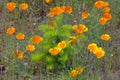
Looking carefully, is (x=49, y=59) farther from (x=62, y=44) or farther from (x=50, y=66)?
(x=62, y=44)

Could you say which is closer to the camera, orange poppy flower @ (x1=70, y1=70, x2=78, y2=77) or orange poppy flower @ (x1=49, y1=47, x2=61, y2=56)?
orange poppy flower @ (x1=70, y1=70, x2=78, y2=77)

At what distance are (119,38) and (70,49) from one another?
35.4 inches

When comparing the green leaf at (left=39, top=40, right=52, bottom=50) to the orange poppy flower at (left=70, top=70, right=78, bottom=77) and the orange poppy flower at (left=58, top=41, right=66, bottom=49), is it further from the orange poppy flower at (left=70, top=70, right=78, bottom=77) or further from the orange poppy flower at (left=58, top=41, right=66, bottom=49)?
the orange poppy flower at (left=70, top=70, right=78, bottom=77)

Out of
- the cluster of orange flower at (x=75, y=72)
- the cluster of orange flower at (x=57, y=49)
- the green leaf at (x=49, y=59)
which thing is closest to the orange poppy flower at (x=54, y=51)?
the cluster of orange flower at (x=57, y=49)

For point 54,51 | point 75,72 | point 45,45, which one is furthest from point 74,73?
point 45,45

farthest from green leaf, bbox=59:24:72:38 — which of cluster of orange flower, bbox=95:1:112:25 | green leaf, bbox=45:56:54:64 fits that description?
cluster of orange flower, bbox=95:1:112:25

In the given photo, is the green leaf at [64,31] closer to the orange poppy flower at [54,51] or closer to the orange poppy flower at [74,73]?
the orange poppy flower at [54,51]

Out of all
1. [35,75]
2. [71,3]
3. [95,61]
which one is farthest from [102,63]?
[71,3]

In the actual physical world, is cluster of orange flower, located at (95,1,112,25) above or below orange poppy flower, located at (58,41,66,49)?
above

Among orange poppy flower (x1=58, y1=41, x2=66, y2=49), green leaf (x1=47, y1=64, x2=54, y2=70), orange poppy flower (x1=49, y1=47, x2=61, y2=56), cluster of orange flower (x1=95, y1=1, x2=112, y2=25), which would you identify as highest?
cluster of orange flower (x1=95, y1=1, x2=112, y2=25)

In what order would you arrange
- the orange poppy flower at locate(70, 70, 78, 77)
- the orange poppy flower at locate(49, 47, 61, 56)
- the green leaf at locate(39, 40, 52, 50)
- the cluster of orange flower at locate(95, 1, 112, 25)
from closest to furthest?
1. the orange poppy flower at locate(70, 70, 78, 77)
2. the orange poppy flower at locate(49, 47, 61, 56)
3. the green leaf at locate(39, 40, 52, 50)
4. the cluster of orange flower at locate(95, 1, 112, 25)

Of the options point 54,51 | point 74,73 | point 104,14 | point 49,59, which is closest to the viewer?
point 74,73

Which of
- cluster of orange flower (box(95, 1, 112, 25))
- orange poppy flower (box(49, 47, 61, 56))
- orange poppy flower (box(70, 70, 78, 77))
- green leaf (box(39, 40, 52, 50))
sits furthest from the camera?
cluster of orange flower (box(95, 1, 112, 25))

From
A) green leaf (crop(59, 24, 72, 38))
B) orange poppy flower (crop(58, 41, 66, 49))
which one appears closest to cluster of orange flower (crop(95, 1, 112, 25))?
green leaf (crop(59, 24, 72, 38))
